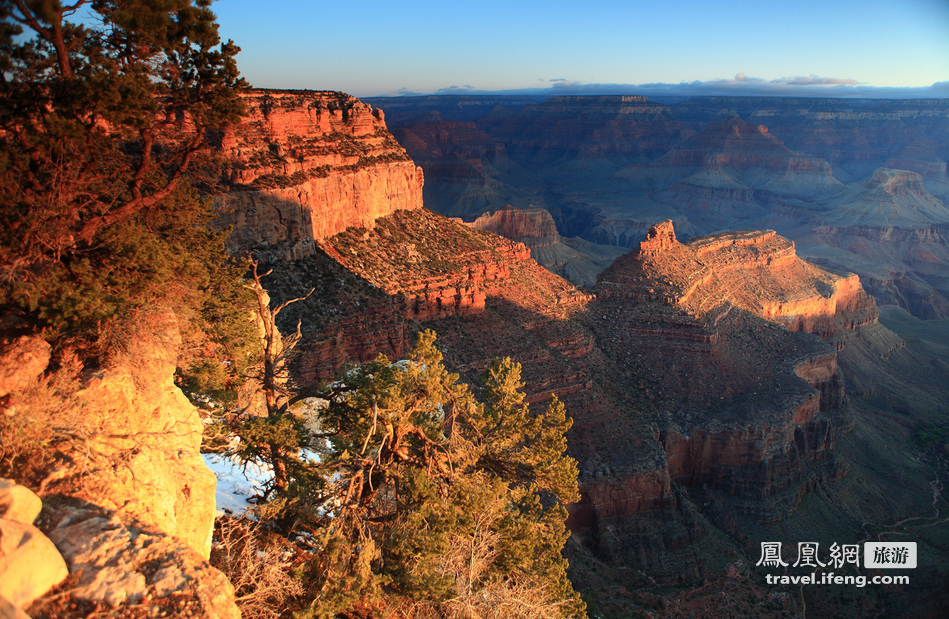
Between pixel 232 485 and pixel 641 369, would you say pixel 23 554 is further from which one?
pixel 641 369

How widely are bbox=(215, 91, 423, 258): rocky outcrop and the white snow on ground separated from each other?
57.5 feet

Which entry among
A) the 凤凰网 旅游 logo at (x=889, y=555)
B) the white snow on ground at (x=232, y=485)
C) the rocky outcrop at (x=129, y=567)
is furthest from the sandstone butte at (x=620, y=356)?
the rocky outcrop at (x=129, y=567)

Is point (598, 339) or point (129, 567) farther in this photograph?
point (598, 339)

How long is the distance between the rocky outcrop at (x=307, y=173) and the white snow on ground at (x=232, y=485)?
17522mm

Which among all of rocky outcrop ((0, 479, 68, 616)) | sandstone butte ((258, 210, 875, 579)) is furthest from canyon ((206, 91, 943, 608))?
rocky outcrop ((0, 479, 68, 616))

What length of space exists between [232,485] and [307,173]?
2901cm

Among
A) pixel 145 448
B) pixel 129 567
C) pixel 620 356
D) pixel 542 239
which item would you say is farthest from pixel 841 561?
pixel 542 239

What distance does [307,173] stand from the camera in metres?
44.4

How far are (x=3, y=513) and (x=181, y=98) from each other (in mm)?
12782

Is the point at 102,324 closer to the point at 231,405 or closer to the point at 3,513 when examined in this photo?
the point at 231,405

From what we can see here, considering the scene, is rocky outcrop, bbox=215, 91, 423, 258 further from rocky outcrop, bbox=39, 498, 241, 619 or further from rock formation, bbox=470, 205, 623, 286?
rock formation, bbox=470, 205, 623, 286

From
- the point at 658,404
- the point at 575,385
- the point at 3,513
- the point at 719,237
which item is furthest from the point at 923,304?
the point at 3,513

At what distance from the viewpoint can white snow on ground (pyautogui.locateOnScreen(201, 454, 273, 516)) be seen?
17548 millimetres

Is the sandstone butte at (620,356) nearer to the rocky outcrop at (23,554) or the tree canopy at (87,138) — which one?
the tree canopy at (87,138)
